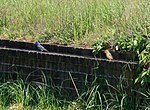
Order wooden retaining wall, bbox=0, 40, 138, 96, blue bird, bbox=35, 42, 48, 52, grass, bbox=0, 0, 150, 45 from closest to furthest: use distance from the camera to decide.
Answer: wooden retaining wall, bbox=0, 40, 138, 96 → blue bird, bbox=35, 42, 48, 52 → grass, bbox=0, 0, 150, 45

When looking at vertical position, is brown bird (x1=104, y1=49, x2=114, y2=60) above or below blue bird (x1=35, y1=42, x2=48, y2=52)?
below

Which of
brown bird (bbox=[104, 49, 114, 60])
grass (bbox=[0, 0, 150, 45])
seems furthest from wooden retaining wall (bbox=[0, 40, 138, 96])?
grass (bbox=[0, 0, 150, 45])

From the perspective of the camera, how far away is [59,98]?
497 cm

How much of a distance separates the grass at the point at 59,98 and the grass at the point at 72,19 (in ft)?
2.20

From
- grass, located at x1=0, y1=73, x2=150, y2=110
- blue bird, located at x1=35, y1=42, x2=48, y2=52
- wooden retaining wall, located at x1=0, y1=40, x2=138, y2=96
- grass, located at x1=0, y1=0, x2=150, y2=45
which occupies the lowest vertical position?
grass, located at x1=0, y1=73, x2=150, y2=110

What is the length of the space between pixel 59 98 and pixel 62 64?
1.45 ft

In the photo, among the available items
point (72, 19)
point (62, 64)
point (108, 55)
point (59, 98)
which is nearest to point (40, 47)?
point (62, 64)

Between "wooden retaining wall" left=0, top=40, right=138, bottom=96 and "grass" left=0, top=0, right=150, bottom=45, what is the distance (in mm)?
295

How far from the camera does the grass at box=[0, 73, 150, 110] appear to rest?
457cm

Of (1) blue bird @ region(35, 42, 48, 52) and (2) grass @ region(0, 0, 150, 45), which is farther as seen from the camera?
(2) grass @ region(0, 0, 150, 45)

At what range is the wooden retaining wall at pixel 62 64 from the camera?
4570mm

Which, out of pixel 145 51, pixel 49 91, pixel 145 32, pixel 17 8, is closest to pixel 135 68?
pixel 145 51

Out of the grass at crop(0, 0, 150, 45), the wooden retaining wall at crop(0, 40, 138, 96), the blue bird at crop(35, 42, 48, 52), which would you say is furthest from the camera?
the grass at crop(0, 0, 150, 45)

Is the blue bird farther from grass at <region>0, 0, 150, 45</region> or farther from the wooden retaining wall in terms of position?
grass at <region>0, 0, 150, 45</region>
